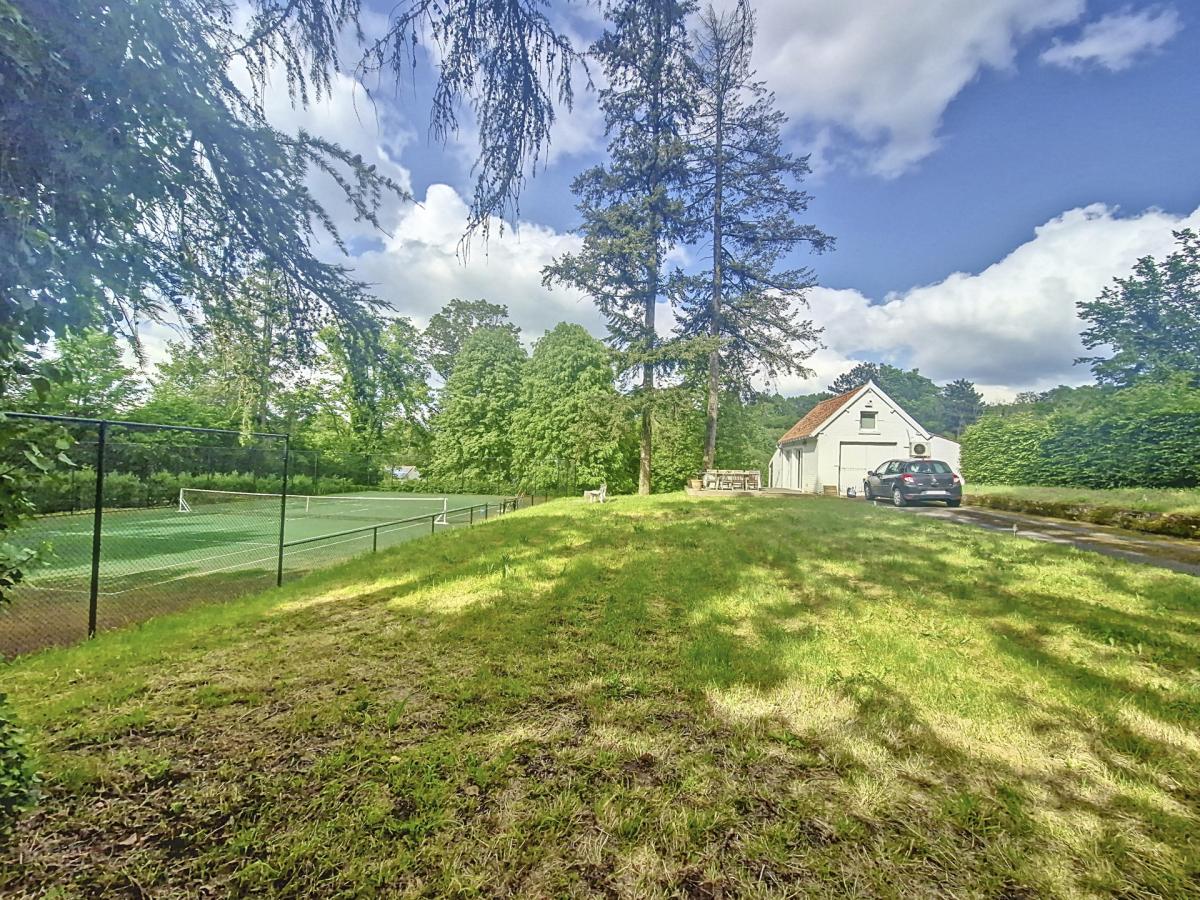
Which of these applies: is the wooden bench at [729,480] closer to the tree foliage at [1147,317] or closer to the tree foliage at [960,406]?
the tree foliage at [1147,317]

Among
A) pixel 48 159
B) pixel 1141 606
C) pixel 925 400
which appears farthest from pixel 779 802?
pixel 925 400

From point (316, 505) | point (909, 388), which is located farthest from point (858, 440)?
point (909, 388)

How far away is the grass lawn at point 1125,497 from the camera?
28.6 feet

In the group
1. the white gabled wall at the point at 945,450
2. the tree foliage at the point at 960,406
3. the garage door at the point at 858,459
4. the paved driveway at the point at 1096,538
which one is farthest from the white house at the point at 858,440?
the tree foliage at the point at 960,406

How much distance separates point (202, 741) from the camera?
2557mm

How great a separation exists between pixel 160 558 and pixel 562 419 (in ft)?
58.3

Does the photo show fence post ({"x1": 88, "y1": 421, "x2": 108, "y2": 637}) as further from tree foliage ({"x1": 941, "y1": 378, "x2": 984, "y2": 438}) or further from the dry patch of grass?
tree foliage ({"x1": 941, "y1": 378, "x2": 984, "y2": 438})

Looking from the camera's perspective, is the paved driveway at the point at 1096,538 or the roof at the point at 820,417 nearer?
the paved driveway at the point at 1096,538

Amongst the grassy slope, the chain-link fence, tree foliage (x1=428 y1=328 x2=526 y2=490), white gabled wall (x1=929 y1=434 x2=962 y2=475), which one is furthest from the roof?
the chain-link fence

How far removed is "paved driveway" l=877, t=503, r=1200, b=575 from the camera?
6605 mm

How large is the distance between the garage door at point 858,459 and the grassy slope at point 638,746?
17.7 metres

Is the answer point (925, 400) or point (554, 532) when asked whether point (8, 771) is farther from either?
point (925, 400)

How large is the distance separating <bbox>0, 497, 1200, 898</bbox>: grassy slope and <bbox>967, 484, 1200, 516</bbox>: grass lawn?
564 centimetres

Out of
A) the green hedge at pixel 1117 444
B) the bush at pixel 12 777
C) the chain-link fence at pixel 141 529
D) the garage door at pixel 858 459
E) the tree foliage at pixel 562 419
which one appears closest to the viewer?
the bush at pixel 12 777
